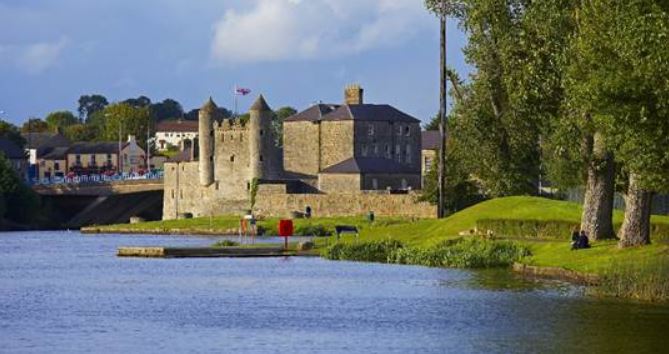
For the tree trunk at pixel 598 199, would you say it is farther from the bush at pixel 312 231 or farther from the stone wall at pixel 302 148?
the stone wall at pixel 302 148

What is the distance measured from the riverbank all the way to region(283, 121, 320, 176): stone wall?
6537cm

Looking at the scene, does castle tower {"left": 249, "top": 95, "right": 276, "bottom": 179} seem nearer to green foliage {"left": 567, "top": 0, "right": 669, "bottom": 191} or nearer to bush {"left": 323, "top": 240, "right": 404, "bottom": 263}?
bush {"left": 323, "top": 240, "right": 404, "bottom": 263}

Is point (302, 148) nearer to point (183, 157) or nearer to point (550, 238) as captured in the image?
point (183, 157)

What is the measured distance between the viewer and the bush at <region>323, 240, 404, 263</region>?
8544 cm

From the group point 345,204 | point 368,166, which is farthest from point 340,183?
point 345,204

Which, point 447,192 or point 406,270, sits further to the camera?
point 447,192

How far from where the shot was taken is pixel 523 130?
88000 mm

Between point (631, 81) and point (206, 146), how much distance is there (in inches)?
4538

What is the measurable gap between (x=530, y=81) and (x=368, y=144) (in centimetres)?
9375

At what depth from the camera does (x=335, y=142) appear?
540 feet

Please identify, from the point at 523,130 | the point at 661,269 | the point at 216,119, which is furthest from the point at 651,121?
the point at 216,119

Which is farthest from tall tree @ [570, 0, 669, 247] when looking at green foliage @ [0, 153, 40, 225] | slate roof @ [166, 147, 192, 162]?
green foliage @ [0, 153, 40, 225]

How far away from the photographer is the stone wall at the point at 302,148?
165625mm

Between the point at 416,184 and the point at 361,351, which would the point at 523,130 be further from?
the point at 416,184
